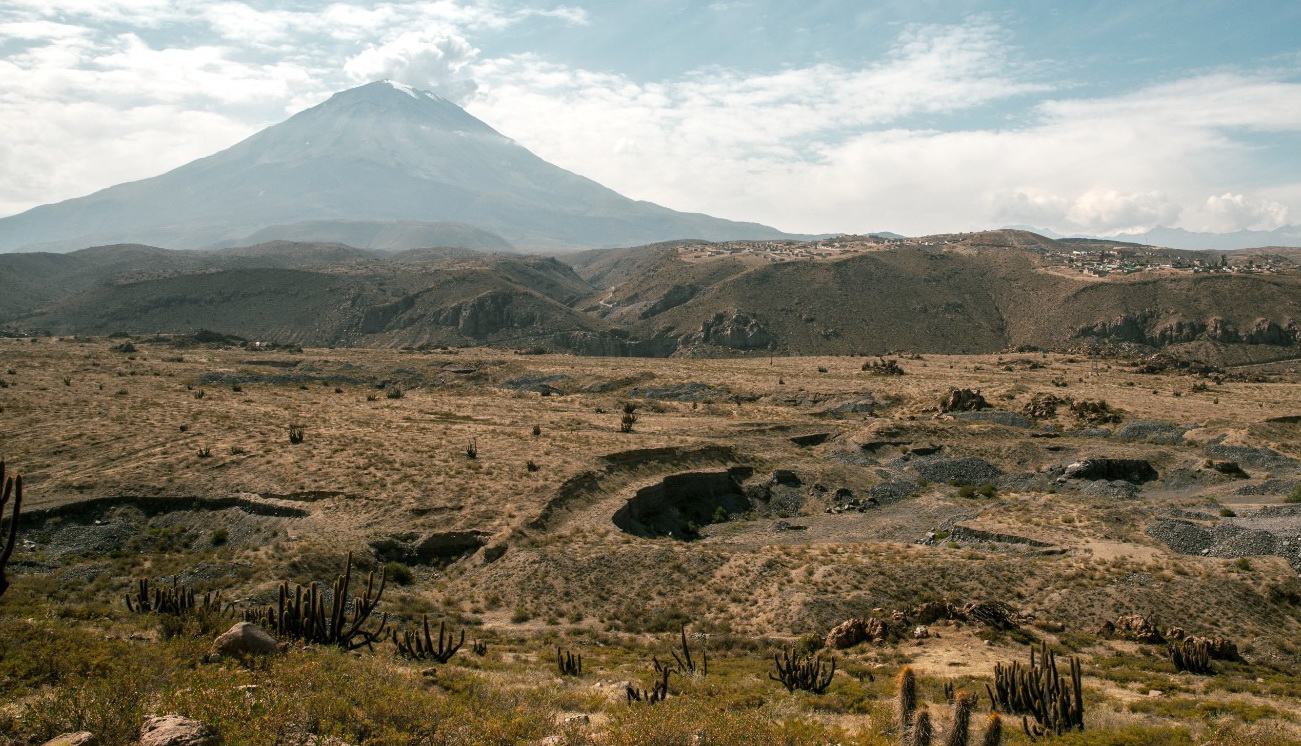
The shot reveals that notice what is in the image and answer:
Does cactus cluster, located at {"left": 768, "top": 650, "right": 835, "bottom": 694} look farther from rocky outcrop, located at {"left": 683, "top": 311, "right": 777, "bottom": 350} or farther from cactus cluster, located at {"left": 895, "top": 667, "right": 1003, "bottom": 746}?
rocky outcrop, located at {"left": 683, "top": 311, "right": 777, "bottom": 350}

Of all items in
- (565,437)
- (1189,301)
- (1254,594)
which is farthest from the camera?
(1189,301)

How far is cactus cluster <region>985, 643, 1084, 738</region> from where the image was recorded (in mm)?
11797

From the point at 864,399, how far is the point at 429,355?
45644mm

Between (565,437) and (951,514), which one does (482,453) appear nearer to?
(565,437)

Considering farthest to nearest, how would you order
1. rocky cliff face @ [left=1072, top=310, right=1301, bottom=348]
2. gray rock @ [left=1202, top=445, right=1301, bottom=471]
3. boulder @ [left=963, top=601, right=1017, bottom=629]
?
rocky cliff face @ [left=1072, top=310, right=1301, bottom=348]
gray rock @ [left=1202, top=445, right=1301, bottom=471]
boulder @ [left=963, top=601, right=1017, bottom=629]

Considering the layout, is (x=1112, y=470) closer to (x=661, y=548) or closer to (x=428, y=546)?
(x=661, y=548)

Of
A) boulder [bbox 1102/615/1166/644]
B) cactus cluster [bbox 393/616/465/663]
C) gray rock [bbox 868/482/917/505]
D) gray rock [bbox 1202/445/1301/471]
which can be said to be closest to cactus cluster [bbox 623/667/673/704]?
Result: cactus cluster [bbox 393/616/465/663]

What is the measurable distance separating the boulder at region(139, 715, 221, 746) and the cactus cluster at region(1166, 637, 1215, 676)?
695 inches

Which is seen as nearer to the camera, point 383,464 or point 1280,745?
point 1280,745

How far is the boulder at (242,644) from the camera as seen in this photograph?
37.2 ft

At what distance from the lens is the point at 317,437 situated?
31641mm

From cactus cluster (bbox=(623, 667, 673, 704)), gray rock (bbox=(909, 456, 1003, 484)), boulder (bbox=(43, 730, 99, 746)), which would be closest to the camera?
boulder (bbox=(43, 730, 99, 746))

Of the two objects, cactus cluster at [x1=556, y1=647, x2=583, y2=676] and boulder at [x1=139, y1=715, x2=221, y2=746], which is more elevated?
boulder at [x1=139, y1=715, x2=221, y2=746]

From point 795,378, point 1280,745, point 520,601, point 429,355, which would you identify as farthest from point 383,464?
point 429,355
